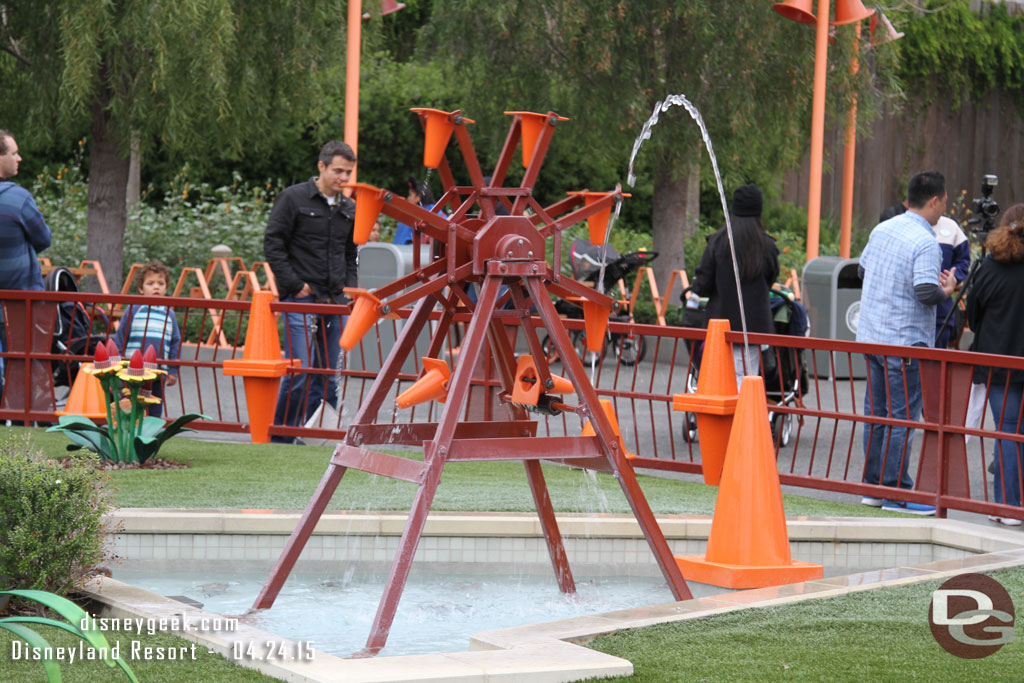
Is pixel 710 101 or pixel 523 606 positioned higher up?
pixel 710 101

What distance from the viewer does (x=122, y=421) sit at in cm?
834

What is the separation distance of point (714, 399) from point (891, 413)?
105 centimetres

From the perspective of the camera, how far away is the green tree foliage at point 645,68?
671 inches

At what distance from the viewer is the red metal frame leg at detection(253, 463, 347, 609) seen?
5637mm

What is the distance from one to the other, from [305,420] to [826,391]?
649cm

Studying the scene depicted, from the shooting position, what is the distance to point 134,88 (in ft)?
48.6

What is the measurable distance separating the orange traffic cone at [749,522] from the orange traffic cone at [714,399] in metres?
2.12

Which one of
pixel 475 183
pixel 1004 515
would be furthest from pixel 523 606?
pixel 1004 515

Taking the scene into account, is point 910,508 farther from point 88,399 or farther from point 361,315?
point 88,399

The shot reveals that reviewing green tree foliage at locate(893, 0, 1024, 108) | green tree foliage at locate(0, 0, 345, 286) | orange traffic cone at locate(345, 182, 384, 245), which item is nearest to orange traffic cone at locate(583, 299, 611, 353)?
orange traffic cone at locate(345, 182, 384, 245)

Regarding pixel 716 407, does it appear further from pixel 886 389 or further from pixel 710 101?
pixel 710 101

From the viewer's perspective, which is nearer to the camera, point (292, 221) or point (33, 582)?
point (33, 582)

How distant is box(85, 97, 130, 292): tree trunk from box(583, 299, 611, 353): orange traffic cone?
1092 centimetres

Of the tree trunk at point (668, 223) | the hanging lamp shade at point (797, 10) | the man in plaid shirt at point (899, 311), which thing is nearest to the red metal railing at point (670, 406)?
the man in plaid shirt at point (899, 311)
